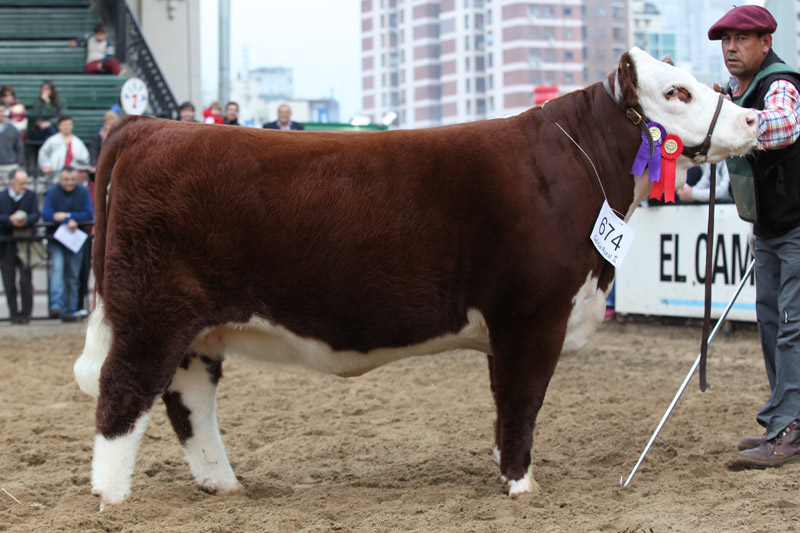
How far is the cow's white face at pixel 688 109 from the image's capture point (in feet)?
13.3

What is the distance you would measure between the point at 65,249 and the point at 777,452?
27.4 ft

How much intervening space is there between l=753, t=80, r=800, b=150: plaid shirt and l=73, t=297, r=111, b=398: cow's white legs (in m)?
3.19

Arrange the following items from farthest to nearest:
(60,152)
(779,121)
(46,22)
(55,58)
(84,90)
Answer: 1. (46,22)
2. (55,58)
3. (84,90)
4. (60,152)
5. (779,121)

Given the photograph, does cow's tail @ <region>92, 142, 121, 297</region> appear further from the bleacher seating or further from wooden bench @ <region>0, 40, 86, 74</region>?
wooden bench @ <region>0, 40, 86, 74</region>

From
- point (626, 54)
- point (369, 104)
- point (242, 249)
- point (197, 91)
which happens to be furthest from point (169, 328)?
point (369, 104)

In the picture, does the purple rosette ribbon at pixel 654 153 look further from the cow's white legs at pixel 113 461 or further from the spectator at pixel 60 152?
the spectator at pixel 60 152

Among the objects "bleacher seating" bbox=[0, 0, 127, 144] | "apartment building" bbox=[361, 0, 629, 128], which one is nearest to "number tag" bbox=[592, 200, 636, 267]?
"bleacher seating" bbox=[0, 0, 127, 144]

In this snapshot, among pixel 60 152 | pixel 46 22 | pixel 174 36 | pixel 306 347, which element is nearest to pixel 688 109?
pixel 306 347

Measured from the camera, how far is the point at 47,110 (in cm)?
1432

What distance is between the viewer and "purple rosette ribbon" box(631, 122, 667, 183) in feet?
13.4

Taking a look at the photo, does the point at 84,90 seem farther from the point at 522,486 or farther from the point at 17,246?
the point at 522,486

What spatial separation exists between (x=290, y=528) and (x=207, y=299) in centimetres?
103

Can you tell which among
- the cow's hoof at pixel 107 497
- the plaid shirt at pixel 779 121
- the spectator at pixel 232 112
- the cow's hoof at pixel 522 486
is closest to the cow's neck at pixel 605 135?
the plaid shirt at pixel 779 121

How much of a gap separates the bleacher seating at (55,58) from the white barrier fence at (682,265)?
35.4 ft
